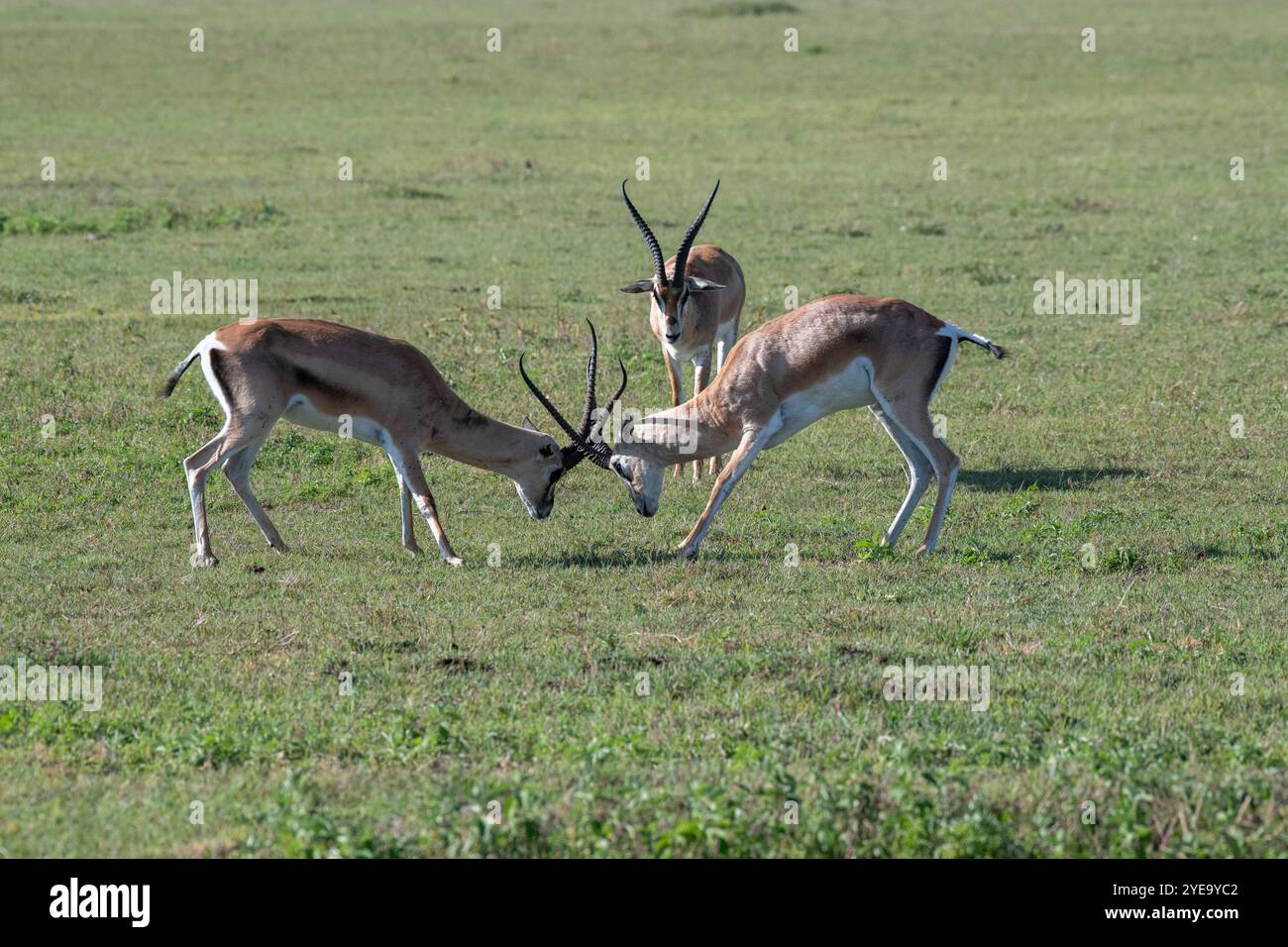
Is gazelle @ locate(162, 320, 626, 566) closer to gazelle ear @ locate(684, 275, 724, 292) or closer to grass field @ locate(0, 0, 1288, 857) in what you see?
grass field @ locate(0, 0, 1288, 857)

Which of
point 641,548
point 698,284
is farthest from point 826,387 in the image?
point 698,284

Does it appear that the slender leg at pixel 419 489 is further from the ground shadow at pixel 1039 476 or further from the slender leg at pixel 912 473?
the ground shadow at pixel 1039 476

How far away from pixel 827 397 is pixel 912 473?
2.26 feet

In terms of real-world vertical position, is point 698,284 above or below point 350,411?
above

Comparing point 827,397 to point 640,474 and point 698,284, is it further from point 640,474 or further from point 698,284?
point 698,284

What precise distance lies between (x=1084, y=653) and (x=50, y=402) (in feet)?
22.6

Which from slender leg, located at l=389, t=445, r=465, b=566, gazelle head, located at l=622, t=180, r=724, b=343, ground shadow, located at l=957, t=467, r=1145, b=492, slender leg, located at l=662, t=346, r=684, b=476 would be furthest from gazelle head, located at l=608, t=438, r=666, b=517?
ground shadow, located at l=957, t=467, r=1145, b=492

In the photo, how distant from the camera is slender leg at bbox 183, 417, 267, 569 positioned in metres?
8.10

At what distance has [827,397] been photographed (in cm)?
862

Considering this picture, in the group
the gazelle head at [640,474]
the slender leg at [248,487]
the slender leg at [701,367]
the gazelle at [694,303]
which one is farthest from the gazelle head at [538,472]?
the slender leg at [701,367]

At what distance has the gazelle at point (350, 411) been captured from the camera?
322 inches

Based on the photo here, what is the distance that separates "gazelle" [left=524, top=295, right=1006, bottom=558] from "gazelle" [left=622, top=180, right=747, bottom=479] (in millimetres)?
866

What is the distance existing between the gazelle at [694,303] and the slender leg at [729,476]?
103 centimetres

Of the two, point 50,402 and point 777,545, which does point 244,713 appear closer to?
point 777,545
